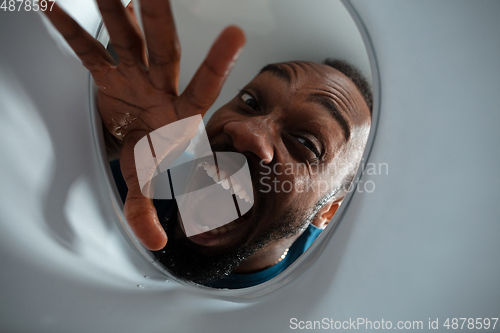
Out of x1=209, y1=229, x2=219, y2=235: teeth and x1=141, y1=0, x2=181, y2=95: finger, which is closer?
x1=141, y1=0, x2=181, y2=95: finger

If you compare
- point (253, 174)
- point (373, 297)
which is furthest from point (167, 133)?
point (373, 297)

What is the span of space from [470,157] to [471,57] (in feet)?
0.24

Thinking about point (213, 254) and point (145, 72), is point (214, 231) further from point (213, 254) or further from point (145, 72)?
point (145, 72)

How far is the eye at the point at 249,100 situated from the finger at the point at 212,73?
0.07m

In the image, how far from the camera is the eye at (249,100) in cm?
29

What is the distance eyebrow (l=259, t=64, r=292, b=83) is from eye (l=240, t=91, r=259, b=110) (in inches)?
1.0

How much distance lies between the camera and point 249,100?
0.29 m

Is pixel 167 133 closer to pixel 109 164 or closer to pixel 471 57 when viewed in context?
pixel 109 164

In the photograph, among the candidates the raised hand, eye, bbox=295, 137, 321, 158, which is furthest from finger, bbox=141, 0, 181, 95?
eye, bbox=295, 137, 321, 158

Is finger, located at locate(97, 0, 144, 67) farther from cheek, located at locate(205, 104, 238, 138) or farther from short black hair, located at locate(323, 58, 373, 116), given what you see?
short black hair, located at locate(323, 58, 373, 116)

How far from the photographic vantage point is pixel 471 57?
0.74 ft

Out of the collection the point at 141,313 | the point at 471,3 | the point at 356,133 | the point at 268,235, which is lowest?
the point at 141,313

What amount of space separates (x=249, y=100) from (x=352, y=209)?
14 centimetres

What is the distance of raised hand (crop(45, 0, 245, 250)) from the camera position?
0.20 metres
